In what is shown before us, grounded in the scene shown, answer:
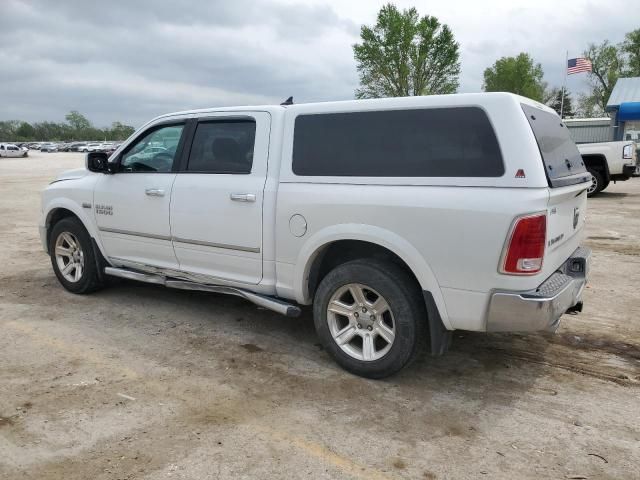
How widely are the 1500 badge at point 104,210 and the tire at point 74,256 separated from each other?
1.27 feet

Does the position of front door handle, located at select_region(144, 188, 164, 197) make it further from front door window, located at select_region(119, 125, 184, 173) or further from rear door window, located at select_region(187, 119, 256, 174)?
rear door window, located at select_region(187, 119, 256, 174)

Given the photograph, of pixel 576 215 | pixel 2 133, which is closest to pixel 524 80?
pixel 576 215

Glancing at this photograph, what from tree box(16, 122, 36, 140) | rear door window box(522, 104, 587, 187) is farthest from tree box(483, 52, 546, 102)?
tree box(16, 122, 36, 140)

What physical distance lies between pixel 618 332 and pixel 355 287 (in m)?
2.54

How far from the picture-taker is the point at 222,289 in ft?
14.8

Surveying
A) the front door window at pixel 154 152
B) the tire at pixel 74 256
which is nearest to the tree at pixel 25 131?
the tire at pixel 74 256

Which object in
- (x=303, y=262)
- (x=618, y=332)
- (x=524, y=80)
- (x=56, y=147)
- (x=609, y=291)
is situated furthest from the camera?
(x=56, y=147)

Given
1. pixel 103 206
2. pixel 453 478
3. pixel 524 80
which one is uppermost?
pixel 524 80

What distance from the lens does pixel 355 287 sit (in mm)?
3721

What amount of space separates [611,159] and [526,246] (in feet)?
41.4

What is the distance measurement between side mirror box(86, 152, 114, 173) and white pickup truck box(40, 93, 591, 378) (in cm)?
1

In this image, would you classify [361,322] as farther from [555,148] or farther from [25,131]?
[25,131]

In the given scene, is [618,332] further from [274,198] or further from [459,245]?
[274,198]

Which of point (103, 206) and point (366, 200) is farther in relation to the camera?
point (103, 206)
